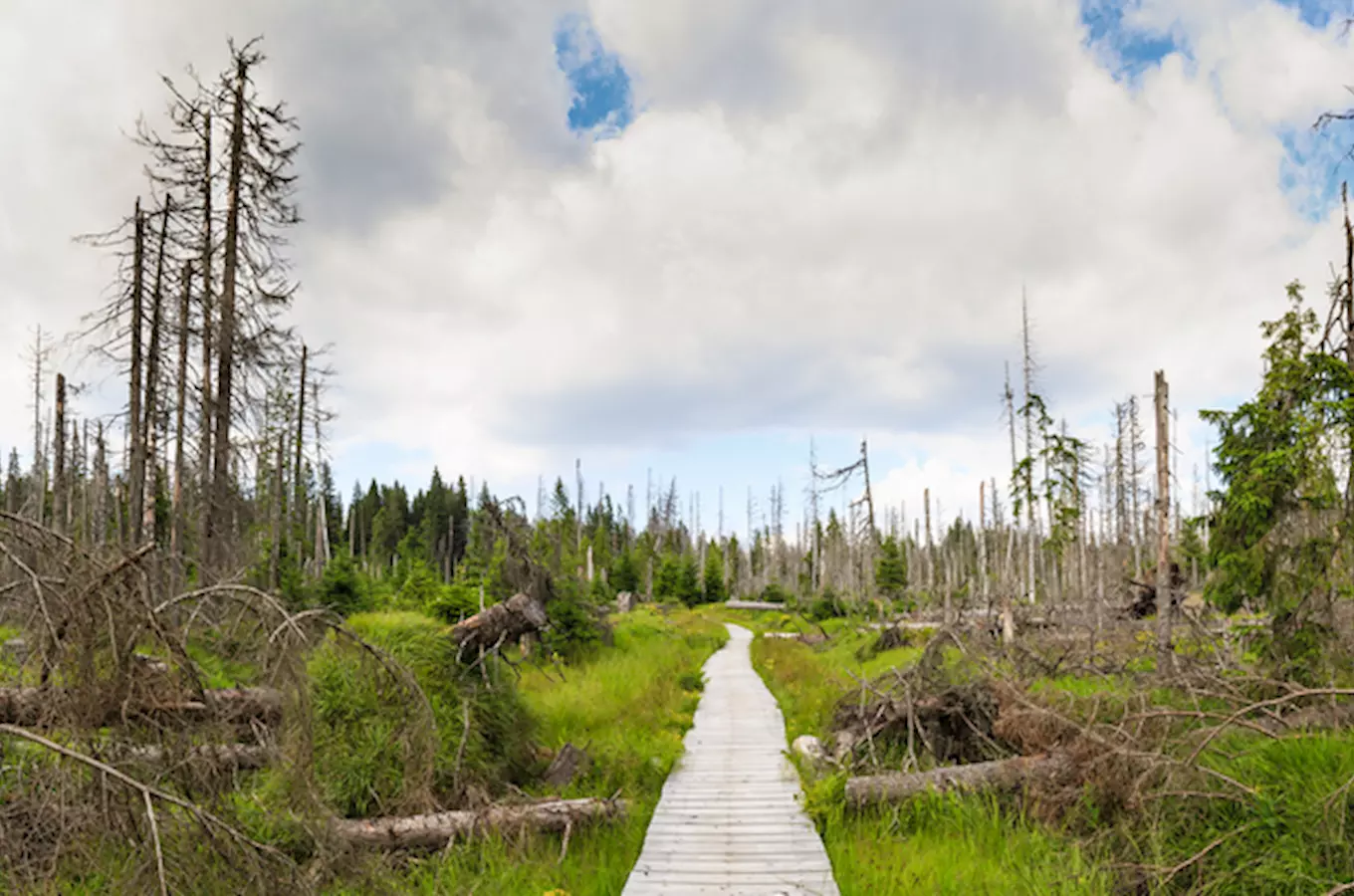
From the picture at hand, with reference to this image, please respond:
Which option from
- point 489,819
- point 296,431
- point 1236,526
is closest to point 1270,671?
point 1236,526

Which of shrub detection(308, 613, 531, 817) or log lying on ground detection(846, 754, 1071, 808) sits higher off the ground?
shrub detection(308, 613, 531, 817)

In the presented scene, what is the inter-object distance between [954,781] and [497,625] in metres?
5.25

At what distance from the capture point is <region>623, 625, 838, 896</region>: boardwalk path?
6.64 m

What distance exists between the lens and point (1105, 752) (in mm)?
7164

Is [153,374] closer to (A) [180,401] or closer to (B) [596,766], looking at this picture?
(A) [180,401]

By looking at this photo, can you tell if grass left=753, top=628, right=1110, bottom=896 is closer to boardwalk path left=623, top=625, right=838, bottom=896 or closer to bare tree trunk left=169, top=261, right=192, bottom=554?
boardwalk path left=623, top=625, right=838, bottom=896

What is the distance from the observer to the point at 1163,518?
13.7 meters

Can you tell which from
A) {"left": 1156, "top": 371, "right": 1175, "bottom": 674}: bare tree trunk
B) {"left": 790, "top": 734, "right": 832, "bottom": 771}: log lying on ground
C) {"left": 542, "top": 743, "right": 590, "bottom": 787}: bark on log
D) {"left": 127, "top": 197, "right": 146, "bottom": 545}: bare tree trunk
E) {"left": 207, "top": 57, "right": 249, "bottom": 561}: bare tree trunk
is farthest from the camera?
{"left": 127, "top": 197, "right": 146, "bottom": 545}: bare tree trunk

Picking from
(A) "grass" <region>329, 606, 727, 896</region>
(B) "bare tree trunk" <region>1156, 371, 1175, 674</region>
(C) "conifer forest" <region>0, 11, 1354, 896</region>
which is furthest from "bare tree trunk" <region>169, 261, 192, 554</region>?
(B) "bare tree trunk" <region>1156, 371, 1175, 674</region>

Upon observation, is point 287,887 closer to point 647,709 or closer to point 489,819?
point 489,819

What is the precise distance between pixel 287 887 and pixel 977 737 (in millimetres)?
8822

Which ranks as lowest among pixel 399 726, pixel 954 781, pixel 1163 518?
pixel 954 781

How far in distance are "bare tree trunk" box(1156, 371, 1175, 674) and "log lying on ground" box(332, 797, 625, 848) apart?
30.7ft

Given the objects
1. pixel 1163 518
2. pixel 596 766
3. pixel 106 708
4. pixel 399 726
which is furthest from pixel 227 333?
pixel 1163 518
